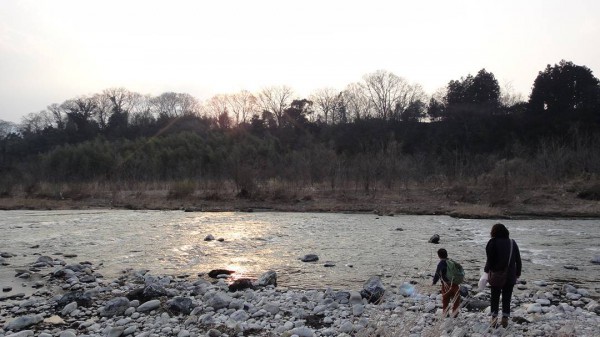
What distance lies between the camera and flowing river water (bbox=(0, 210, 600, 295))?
11305mm

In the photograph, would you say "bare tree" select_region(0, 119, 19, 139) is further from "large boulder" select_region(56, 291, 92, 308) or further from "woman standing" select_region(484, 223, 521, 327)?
"woman standing" select_region(484, 223, 521, 327)

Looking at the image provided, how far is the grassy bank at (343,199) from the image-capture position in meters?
25.8

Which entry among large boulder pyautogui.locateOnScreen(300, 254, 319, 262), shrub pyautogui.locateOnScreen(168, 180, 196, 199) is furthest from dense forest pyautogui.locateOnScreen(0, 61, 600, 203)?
large boulder pyautogui.locateOnScreen(300, 254, 319, 262)

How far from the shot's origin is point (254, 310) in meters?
8.05

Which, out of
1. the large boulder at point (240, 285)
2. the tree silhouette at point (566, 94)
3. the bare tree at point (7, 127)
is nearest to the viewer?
the large boulder at point (240, 285)

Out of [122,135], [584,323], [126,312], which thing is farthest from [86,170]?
[584,323]

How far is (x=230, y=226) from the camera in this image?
2067cm

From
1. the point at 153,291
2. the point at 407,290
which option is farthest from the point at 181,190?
the point at 407,290

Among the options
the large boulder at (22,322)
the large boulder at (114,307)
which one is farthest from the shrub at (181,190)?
the large boulder at (22,322)

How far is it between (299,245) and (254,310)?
752 centimetres

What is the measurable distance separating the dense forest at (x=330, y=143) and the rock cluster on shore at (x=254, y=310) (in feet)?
70.5

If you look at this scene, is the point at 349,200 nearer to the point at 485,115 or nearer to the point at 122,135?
the point at 485,115

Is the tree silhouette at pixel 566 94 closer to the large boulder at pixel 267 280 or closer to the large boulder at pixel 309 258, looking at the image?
the large boulder at pixel 309 258

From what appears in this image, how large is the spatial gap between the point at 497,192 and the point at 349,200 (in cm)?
895
